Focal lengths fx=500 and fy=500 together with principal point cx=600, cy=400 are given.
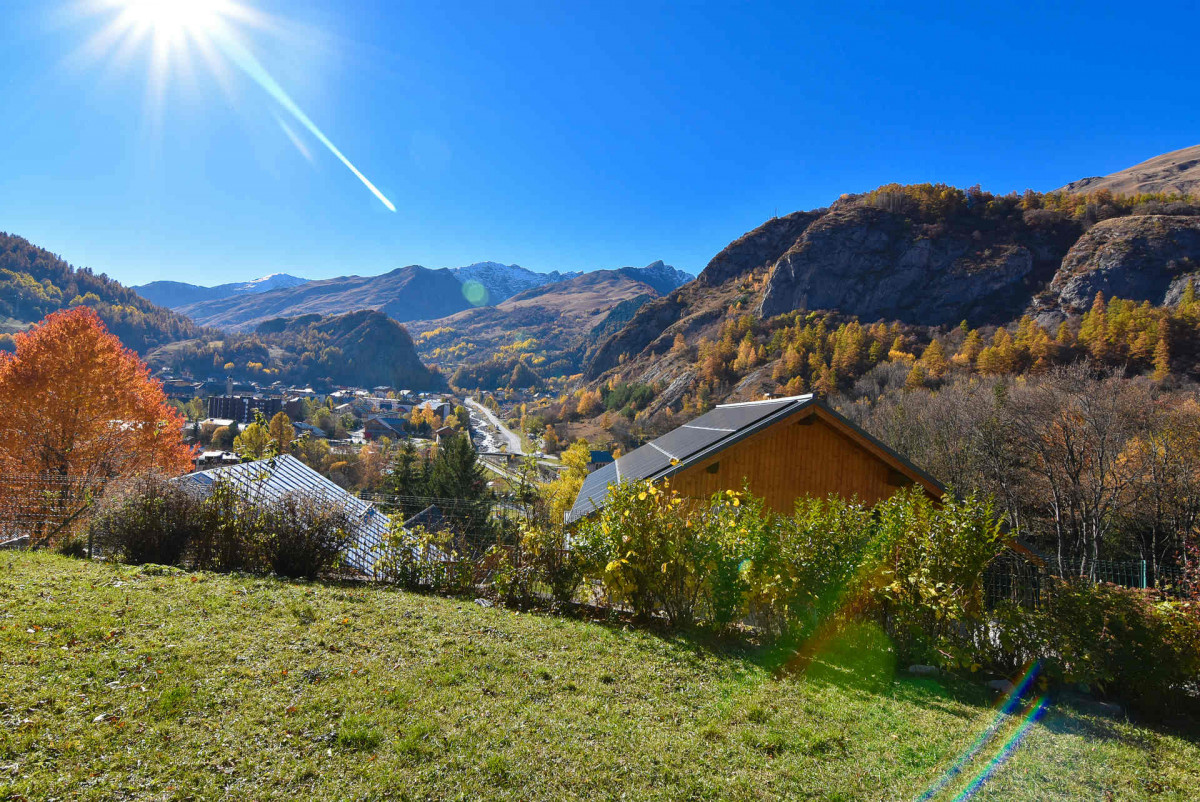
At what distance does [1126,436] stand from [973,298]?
10749cm

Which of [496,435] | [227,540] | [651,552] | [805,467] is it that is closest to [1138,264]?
[805,467]

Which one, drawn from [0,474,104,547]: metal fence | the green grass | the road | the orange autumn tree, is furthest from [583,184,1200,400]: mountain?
[0,474,104,547]: metal fence

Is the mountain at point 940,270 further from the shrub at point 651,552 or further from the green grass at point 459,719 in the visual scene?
the green grass at point 459,719

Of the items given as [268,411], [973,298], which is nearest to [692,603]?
[973,298]

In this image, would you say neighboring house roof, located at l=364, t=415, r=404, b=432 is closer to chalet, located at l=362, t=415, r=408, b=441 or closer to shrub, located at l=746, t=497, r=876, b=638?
chalet, located at l=362, t=415, r=408, b=441

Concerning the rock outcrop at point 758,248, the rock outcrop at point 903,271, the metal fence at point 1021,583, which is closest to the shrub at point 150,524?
the metal fence at point 1021,583

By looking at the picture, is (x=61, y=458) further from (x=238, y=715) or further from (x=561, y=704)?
(x=561, y=704)

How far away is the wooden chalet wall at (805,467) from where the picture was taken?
12.2 metres

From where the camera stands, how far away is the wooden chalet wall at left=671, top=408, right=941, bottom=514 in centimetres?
1220

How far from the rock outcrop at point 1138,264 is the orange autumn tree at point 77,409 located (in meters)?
127

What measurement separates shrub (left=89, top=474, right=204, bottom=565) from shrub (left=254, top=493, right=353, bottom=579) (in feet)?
4.26

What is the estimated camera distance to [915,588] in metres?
6.01

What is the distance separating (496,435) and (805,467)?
131434 millimetres

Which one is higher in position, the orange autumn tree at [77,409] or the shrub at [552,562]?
the orange autumn tree at [77,409]
